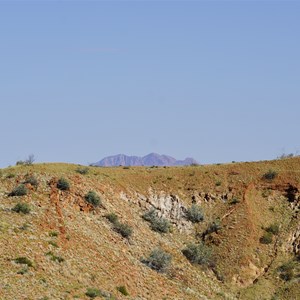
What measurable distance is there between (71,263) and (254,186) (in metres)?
29.5

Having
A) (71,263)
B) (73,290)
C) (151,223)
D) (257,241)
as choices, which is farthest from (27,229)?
(257,241)

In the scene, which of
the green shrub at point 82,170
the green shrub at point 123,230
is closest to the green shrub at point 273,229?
the green shrub at point 123,230

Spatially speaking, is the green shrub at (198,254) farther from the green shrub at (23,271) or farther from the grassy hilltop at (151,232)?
the green shrub at (23,271)

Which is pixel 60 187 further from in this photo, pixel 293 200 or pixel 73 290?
pixel 293 200

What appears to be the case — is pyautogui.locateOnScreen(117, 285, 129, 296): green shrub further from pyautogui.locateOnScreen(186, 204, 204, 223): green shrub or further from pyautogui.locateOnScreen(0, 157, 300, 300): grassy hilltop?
pyautogui.locateOnScreen(186, 204, 204, 223): green shrub

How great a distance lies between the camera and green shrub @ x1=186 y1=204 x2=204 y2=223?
227 ft

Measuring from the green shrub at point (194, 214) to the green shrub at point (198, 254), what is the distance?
474 cm

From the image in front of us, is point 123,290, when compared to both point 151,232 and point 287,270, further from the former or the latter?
point 287,270

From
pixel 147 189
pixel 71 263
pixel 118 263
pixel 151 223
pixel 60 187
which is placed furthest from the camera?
pixel 147 189

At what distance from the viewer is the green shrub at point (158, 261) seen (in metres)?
57.8

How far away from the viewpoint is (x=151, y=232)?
2525 inches

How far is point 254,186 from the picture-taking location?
7344 centimetres

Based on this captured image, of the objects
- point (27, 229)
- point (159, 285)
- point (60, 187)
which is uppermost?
point (60, 187)

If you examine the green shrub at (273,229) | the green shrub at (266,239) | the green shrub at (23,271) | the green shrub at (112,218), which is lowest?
the green shrub at (23,271)
